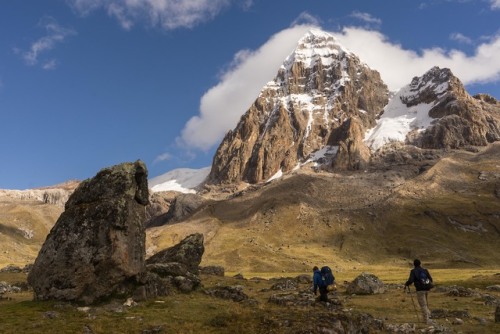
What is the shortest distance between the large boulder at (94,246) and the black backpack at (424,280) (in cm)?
2092

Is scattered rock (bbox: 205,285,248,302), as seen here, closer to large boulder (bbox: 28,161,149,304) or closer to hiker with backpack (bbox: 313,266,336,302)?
hiker with backpack (bbox: 313,266,336,302)

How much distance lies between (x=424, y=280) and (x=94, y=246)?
23.7 metres

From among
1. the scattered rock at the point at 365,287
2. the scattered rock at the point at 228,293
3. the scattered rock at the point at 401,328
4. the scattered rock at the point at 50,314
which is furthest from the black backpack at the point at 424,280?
the scattered rock at the point at 365,287

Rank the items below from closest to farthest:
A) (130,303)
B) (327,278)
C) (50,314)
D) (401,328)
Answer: (50,314) < (401,328) < (130,303) < (327,278)

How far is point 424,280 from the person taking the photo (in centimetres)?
2858

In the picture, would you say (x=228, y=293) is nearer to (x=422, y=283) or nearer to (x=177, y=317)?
(x=177, y=317)

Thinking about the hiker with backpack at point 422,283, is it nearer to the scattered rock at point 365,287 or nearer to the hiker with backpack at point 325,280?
the hiker with backpack at point 325,280

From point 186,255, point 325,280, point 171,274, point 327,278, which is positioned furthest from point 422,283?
point 186,255

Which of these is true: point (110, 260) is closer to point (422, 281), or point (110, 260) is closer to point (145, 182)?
point (145, 182)

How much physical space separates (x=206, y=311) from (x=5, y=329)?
13.0m

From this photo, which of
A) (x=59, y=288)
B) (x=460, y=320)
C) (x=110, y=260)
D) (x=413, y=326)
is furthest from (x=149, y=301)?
(x=460, y=320)

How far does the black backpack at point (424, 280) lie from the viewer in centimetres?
2852

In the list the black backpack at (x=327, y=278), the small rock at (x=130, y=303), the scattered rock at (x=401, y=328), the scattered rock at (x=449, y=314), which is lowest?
the scattered rock at (x=449, y=314)

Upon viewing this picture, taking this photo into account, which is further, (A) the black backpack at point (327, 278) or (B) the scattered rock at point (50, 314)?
(A) the black backpack at point (327, 278)
